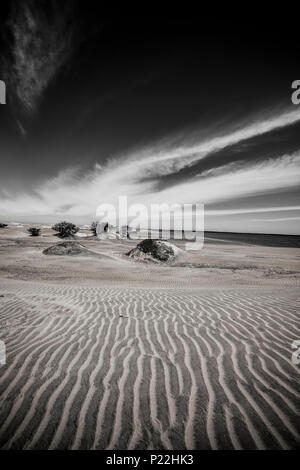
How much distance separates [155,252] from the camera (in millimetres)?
17422

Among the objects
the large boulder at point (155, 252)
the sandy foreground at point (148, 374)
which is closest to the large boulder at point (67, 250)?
the large boulder at point (155, 252)

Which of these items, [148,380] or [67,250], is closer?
[148,380]

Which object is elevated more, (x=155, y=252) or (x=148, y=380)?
(x=155, y=252)

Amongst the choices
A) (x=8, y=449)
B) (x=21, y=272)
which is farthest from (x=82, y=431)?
(x=21, y=272)

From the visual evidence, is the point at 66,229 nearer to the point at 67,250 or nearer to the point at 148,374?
the point at 67,250

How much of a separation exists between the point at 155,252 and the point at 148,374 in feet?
46.8

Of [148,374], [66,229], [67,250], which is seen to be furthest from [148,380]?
[66,229]

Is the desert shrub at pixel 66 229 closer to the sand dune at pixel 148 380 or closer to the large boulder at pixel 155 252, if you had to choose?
the large boulder at pixel 155 252

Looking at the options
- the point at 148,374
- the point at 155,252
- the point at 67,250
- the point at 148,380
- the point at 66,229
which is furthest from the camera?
the point at 66,229

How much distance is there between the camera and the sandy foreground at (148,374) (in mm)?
2244

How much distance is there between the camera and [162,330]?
4734 mm

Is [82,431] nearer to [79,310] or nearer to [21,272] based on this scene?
[79,310]

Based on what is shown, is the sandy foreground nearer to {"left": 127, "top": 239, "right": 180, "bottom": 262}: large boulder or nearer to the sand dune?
the sand dune

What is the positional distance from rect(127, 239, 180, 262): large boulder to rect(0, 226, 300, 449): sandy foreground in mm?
9974
